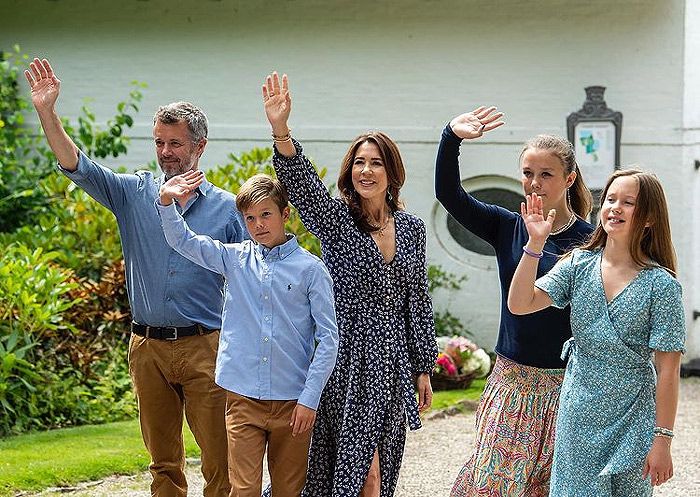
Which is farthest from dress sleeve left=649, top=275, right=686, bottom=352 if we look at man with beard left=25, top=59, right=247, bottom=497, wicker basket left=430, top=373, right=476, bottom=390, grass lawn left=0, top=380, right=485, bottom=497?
wicker basket left=430, top=373, right=476, bottom=390

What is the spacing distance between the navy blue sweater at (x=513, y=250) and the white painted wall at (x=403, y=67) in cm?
716

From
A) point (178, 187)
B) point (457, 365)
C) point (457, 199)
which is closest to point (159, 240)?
point (178, 187)

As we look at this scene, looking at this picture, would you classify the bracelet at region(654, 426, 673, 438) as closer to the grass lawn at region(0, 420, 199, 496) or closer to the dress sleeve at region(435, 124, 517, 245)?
the dress sleeve at region(435, 124, 517, 245)

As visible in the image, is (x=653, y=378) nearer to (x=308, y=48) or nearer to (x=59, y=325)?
(x=59, y=325)

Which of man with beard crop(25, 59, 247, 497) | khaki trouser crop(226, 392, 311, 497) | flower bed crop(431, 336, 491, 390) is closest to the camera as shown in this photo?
Result: khaki trouser crop(226, 392, 311, 497)

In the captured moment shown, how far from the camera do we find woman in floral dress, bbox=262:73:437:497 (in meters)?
4.73

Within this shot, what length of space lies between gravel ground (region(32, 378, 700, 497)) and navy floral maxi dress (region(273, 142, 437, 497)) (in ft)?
6.54

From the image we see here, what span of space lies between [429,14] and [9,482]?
7139mm

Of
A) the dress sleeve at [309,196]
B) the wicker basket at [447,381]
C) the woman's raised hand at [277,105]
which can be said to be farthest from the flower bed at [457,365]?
the woman's raised hand at [277,105]

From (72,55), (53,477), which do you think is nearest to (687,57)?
(72,55)

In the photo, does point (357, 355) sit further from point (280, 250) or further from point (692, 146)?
point (692, 146)

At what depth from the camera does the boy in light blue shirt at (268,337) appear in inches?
179

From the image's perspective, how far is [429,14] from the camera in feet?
39.1

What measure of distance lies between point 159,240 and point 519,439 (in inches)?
69.5
